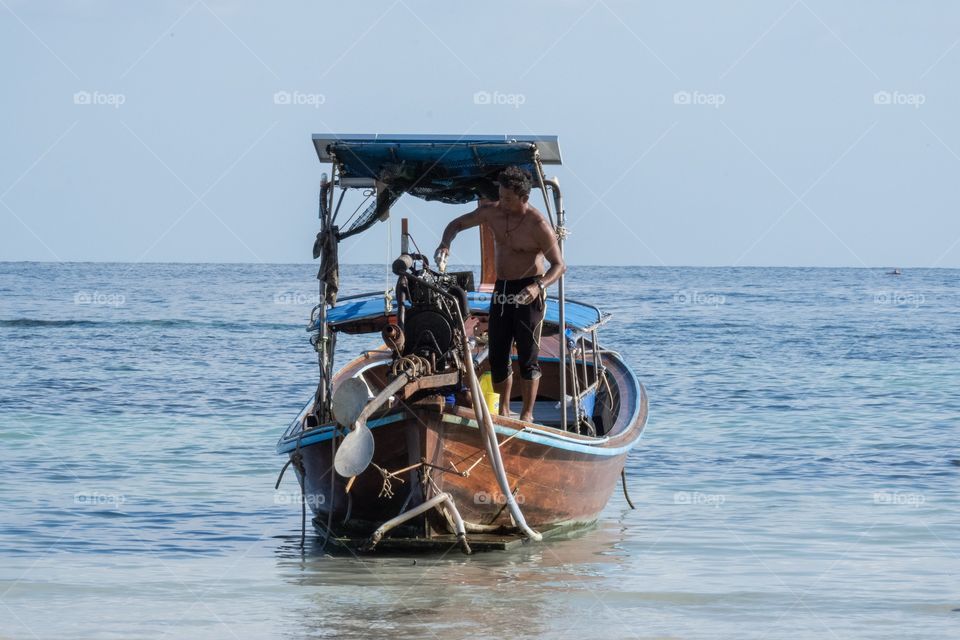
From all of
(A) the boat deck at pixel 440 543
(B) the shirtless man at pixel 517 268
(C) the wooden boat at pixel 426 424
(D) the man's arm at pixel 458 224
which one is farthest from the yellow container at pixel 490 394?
(D) the man's arm at pixel 458 224

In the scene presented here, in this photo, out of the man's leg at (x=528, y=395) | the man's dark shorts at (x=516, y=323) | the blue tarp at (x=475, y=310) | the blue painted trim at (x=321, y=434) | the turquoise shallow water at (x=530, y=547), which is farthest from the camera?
the blue tarp at (x=475, y=310)

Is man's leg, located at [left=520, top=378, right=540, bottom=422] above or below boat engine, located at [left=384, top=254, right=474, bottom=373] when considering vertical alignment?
below

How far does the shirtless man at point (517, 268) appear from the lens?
8.37 meters

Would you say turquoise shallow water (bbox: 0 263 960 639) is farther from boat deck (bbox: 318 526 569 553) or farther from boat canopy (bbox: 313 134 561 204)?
boat canopy (bbox: 313 134 561 204)

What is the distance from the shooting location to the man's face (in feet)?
27.4

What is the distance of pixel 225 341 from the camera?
1106 inches

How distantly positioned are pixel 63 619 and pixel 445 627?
2022 mm

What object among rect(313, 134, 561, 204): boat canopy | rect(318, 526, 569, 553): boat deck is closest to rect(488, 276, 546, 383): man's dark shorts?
rect(313, 134, 561, 204): boat canopy

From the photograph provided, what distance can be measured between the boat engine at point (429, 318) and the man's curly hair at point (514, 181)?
2.81 ft

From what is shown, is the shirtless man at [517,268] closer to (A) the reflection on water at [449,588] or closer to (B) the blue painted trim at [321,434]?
→ (A) the reflection on water at [449,588]

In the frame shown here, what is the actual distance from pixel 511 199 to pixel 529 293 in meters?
0.59

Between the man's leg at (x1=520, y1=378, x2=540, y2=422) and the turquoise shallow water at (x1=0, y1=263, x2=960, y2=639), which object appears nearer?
the turquoise shallow water at (x1=0, y1=263, x2=960, y2=639)

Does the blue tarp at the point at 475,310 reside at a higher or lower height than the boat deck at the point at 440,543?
higher

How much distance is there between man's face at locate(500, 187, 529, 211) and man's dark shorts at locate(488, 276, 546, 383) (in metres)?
0.48
